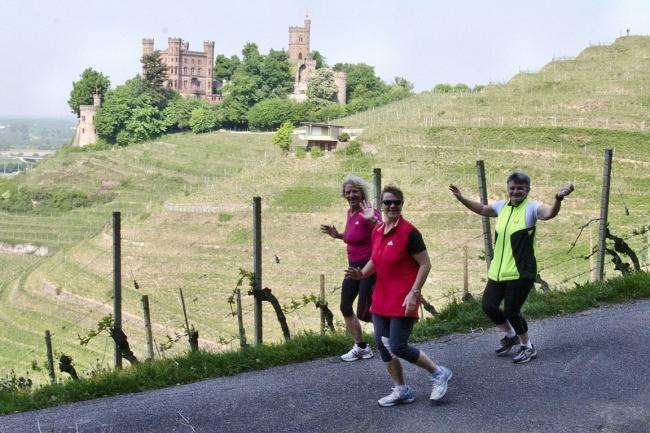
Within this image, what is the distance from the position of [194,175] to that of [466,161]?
28647 millimetres

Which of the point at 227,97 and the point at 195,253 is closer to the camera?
the point at 195,253

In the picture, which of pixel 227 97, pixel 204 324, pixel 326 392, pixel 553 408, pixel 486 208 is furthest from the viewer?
pixel 227 97

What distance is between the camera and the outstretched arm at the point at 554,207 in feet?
20.8

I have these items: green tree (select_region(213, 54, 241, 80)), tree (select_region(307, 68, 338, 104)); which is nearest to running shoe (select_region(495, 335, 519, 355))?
tree (select_region(307, 68, 338, 104))

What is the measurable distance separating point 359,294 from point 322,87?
333 feet

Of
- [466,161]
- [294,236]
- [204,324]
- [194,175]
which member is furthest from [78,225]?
[204,324]

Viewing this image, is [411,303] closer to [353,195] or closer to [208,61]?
[353,195]

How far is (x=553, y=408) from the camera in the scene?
5.78 meters

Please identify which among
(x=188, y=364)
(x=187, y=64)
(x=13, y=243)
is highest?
(x=187, y=64)

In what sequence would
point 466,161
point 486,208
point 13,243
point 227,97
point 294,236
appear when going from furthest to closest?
point 227,97, point 13,243, point 466,161, point 294,236, point 486,208

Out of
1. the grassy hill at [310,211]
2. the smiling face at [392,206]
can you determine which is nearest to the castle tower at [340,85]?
the grassy hill at [310,211]

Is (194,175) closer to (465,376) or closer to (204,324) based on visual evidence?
(204,324)

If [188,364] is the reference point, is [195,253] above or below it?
below

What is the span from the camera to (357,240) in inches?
276
